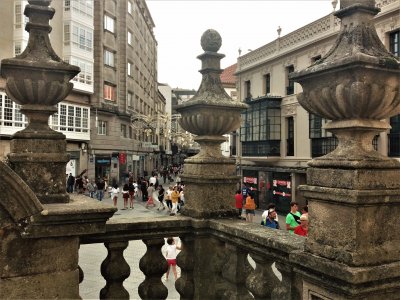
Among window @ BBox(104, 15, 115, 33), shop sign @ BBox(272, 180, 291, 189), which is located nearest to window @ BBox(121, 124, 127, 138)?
window @ BBox(104, 15, 115, 33)

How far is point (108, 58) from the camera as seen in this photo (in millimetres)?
38062

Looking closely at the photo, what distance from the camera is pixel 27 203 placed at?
9.38 ft

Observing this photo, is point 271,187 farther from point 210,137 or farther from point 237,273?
point 237,273

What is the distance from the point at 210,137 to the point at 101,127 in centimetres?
3417

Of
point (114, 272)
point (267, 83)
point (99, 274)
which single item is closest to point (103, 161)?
point (267, 83)

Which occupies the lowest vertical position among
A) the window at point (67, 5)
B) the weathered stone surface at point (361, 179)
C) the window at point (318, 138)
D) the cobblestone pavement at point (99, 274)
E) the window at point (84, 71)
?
the cobblestone pavement at point (99, 274)

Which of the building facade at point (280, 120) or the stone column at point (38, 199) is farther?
the building facade at point (280, 120)

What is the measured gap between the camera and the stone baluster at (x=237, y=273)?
348 cm

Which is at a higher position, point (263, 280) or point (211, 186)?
point (211, 186)

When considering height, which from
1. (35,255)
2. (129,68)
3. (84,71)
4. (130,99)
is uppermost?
(129,68)

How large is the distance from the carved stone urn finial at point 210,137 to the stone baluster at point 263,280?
35.2 inches

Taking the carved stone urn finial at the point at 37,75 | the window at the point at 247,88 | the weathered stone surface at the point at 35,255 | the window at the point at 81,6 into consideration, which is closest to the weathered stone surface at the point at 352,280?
the weathered stone surface at the point at 35,255

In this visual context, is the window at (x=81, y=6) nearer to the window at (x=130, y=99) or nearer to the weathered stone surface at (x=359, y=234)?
the window at (x=130, y=99)

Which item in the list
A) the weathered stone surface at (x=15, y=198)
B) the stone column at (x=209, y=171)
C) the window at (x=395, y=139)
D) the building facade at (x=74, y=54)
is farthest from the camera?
the building facade at (x=74, y=54)
